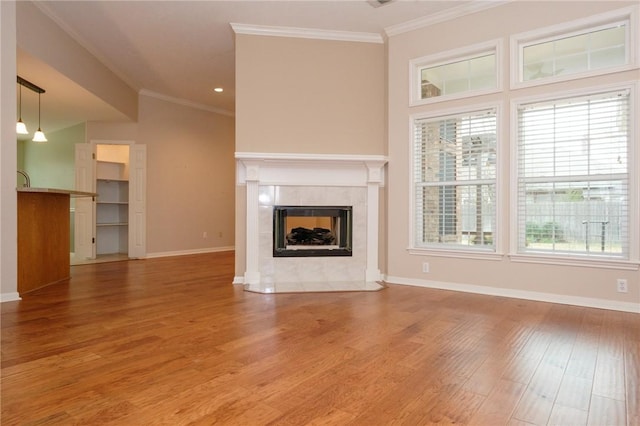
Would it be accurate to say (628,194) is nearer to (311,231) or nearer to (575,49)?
(575,49)

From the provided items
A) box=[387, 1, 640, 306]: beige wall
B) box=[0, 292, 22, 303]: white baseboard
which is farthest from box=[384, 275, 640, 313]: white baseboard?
box=[0, 292, 22, 303]: white baseboard

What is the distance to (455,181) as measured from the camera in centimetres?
429

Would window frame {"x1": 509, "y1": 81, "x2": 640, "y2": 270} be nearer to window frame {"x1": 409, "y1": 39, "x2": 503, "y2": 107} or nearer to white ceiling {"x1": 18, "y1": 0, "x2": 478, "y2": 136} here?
window frame {"x1": 409, "y1": 39, "x2": 503, "y2": 107}

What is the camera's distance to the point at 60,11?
4.26 meters

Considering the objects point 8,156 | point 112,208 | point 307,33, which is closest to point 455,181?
point 307,33

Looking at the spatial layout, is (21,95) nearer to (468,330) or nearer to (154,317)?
(154,317)

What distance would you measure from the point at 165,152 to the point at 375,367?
21.7 ft

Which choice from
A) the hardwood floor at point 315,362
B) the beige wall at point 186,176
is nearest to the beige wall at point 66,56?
the beige wall at point 186,176

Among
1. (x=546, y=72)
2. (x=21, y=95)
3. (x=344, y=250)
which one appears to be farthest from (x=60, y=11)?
(x=546, y=72)

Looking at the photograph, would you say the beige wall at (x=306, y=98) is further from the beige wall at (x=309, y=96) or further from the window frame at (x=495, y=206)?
the window frame at (x=495, y=206)

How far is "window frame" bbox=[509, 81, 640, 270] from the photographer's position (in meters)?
3.29

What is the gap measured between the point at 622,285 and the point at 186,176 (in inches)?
281

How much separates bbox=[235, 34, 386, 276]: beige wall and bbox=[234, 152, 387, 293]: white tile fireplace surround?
189mm

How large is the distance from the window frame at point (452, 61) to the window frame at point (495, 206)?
14 cm
